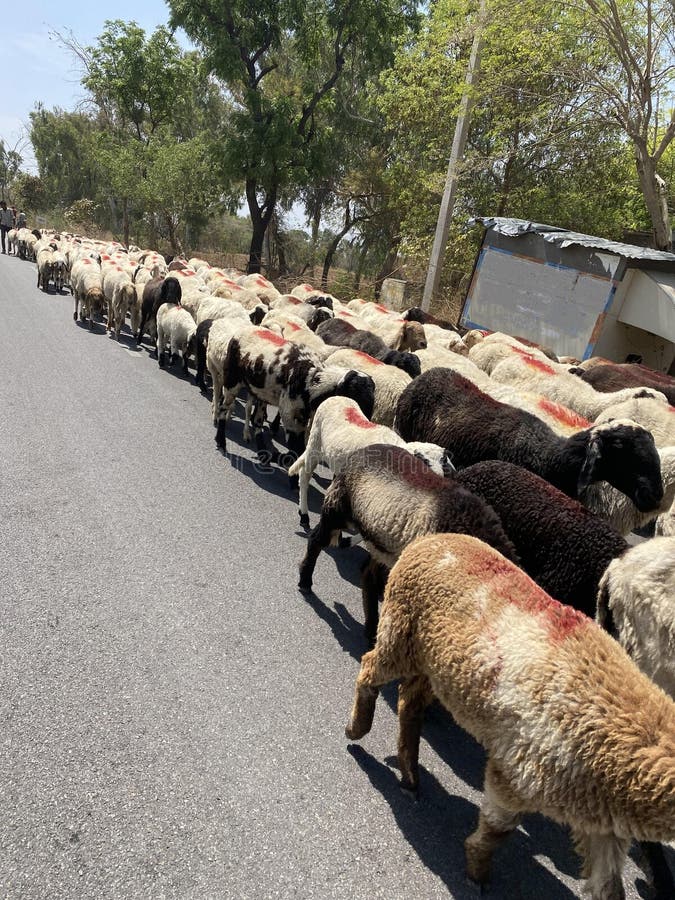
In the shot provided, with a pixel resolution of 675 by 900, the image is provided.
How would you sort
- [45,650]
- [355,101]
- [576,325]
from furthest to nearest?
[355,101]
[576,325]
[45,650]

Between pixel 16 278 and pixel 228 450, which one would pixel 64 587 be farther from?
pixel 16 278

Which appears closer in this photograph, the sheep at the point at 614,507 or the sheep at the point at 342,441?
the sheep at the point at 342,441

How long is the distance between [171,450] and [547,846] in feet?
17.8

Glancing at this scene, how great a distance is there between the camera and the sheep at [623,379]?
312 inches

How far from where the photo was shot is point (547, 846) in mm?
2797

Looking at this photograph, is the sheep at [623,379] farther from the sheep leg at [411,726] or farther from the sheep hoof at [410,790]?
the sheep hoof at [410,790]

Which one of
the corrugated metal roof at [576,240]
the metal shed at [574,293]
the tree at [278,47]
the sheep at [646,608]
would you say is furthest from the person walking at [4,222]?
the sheep at [646,608]

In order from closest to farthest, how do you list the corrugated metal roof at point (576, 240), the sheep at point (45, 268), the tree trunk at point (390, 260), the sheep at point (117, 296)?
the corrugated metal roof at point (576, 240) < the sheep at point (117, 296) < the sheep at point (45, 268) < the tree trunk at point (390, 260)

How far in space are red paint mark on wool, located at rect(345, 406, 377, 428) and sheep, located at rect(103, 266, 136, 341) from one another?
8.43 m

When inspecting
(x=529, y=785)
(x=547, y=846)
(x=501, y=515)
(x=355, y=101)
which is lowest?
(x=547, y=846)

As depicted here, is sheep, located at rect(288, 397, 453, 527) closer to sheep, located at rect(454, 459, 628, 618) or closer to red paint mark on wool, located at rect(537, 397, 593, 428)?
sheep, located at rect(454, 459, 628, 618)

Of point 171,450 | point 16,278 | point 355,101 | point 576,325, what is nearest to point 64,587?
point 171,450

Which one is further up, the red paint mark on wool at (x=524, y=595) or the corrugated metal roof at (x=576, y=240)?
the corrugated metal roof at (x=576, y=240)

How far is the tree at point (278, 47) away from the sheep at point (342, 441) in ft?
64.2
